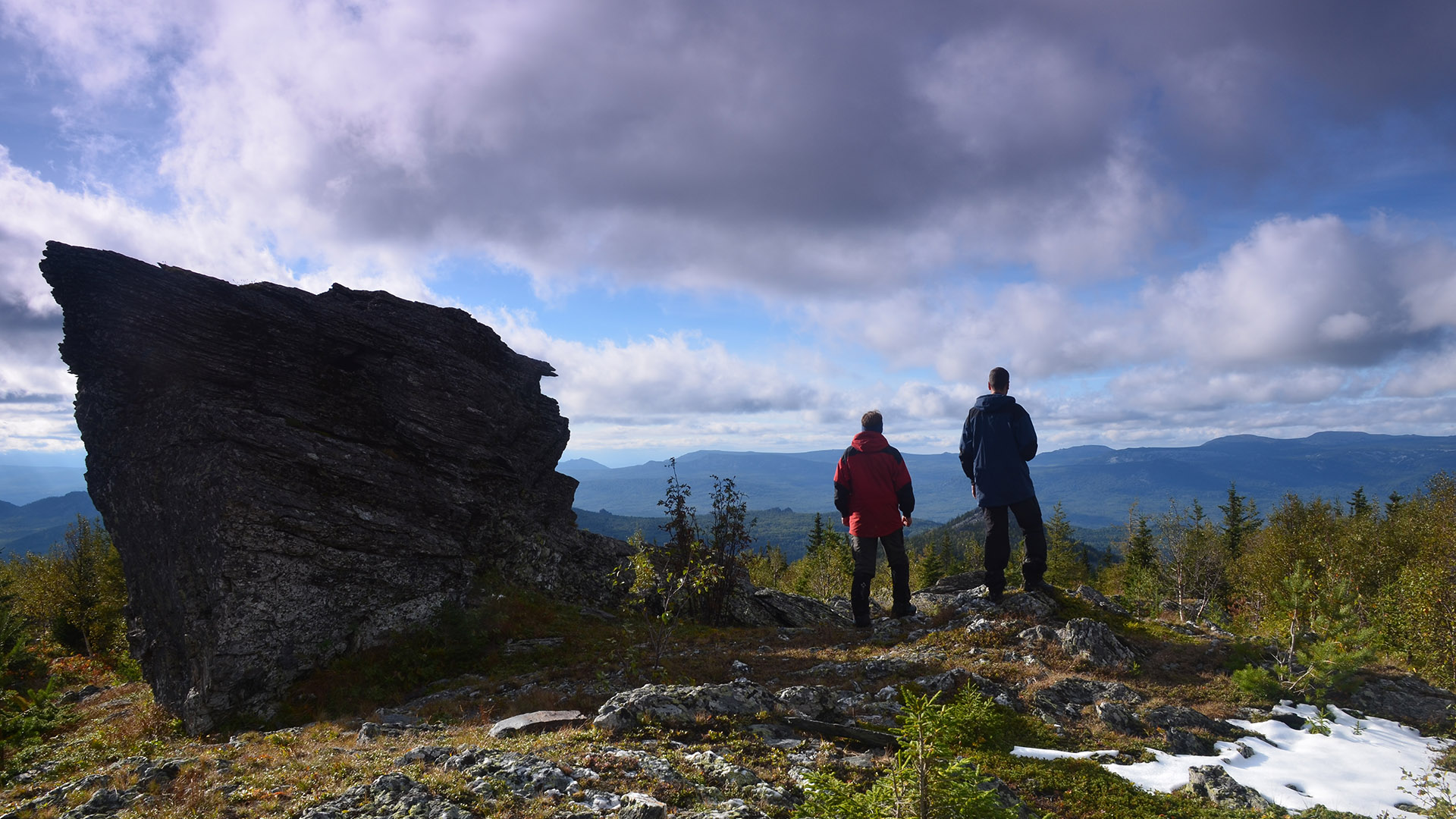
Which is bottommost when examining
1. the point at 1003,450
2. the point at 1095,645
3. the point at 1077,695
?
the point at 1077,695

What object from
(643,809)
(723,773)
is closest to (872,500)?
(723,773)

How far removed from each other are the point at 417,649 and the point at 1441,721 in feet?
60.6

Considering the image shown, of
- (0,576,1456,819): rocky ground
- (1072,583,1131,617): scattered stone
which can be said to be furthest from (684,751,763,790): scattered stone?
(1072,583,1131,617): scattered stone

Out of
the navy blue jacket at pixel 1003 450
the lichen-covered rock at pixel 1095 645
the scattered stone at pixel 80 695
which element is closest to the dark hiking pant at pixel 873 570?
the navy blue jacket at pixel 1003 450

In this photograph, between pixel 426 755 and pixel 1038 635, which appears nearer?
pixel 426 755

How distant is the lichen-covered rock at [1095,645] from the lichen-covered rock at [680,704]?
6.02m

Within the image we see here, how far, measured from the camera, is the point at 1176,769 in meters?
7.25

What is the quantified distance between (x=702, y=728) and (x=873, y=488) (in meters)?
7.04

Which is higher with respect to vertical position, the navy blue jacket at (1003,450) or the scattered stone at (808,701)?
the navy blue jacket at (1003,450)

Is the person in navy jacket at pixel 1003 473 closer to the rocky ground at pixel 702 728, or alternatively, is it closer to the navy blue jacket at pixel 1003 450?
the navy blue jacket at pixel 1003 450

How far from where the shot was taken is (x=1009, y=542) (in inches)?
498

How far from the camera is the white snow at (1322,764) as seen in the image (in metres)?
6.67

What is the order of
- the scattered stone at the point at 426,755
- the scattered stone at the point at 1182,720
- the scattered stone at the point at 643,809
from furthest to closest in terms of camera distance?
the scattered stone at the point at 1182,720 < the scattered stone at the point at 426,755 < the scattered stone at the point at 643,809

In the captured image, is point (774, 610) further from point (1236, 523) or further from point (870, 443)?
point (1236, 523)
